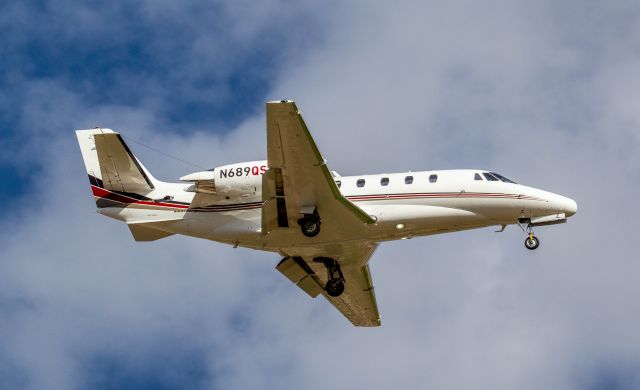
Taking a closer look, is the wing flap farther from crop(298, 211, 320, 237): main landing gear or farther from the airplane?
crop(298, 211, 320, 237): main landing gear

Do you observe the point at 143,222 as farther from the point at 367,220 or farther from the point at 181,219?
the point at 367,220

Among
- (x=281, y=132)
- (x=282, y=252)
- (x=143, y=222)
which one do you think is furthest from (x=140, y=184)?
(x=281, y=132)

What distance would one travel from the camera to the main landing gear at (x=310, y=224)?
32.2 m

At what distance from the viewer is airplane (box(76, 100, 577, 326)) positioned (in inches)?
1246

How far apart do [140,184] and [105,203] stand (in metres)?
1.21

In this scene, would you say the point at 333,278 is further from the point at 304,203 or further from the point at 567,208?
the point at 567,208

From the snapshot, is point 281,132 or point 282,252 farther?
point 282,252

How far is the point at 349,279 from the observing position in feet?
120

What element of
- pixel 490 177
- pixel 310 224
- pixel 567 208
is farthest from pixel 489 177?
pixel 310 224

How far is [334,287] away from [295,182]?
20.1 ft

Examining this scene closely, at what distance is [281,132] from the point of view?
29.7 meters

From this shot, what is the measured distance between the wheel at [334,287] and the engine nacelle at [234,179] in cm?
469

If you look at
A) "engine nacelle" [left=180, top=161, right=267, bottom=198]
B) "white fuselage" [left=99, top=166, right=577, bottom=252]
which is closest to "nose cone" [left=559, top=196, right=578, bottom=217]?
"white fuselage" [left=99, top=166, right=577, bottom=252]

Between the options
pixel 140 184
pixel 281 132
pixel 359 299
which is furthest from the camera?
pixel 359 299
